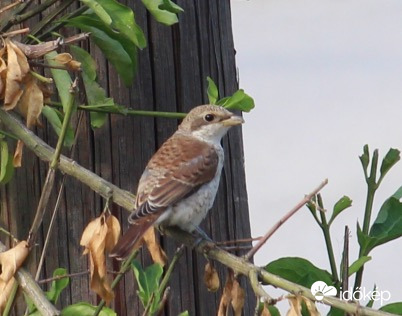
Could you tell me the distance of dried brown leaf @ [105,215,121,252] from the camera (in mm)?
2693

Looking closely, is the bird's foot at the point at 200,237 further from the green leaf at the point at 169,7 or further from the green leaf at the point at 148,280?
the green leaf at the point at 169,7

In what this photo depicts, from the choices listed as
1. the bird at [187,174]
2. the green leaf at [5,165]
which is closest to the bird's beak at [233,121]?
the bird at [187,174]

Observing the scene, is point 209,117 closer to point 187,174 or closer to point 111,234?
point 187,174

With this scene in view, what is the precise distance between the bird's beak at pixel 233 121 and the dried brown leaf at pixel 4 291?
1.51 m

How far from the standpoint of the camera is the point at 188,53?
3.91m

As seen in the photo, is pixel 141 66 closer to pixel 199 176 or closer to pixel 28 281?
pixel 199 176

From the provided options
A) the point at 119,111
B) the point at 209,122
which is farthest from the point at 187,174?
the point at 119,111

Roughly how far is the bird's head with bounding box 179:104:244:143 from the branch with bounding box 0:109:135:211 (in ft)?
2.63

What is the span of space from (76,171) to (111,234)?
11.1 inches

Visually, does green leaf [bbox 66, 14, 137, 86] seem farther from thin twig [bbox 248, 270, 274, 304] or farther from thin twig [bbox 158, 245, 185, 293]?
thin twig [bbox 248, 270, 274, 304]

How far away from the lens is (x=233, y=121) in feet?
13.5

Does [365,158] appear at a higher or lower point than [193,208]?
higher

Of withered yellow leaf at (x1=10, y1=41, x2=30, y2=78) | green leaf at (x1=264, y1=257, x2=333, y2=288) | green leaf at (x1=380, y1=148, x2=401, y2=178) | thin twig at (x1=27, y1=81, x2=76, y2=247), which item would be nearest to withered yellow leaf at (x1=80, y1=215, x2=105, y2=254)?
thin twig at (x1=27, y1=81, x2=76, y2=247)

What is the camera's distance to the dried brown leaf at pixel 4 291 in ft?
8.77
